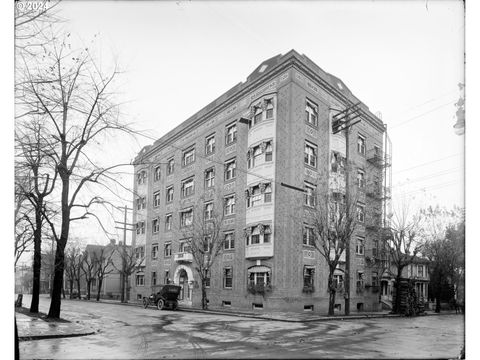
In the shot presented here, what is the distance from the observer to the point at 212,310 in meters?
12.0

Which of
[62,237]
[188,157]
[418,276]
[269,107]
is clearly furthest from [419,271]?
[62,237]

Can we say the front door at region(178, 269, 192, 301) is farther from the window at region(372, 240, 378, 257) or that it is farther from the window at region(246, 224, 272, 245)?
the window at region(372, 240, 378, 257)

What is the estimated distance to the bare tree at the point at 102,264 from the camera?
8.77 m

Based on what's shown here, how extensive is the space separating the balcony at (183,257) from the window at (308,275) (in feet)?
12.7

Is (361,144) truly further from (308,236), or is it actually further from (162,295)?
(162,295)

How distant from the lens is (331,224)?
32.9ft

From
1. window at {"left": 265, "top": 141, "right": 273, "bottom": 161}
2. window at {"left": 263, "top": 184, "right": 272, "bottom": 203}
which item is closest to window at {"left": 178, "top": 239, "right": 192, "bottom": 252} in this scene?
window at {"left": 263, "top": 184, "right": 272, "bottom": 203}

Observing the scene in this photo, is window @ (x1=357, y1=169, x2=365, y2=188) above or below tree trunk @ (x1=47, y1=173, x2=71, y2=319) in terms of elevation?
above

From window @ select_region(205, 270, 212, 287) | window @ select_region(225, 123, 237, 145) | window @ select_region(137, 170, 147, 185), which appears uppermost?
window @ select_region(225, 123, 237, 145)

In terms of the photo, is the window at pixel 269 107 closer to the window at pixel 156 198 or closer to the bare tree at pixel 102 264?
the window at pixel 156 198

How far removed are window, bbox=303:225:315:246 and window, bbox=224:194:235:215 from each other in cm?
160

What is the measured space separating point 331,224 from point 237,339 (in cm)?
349

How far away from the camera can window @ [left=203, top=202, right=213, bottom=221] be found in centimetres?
Answer: 949
